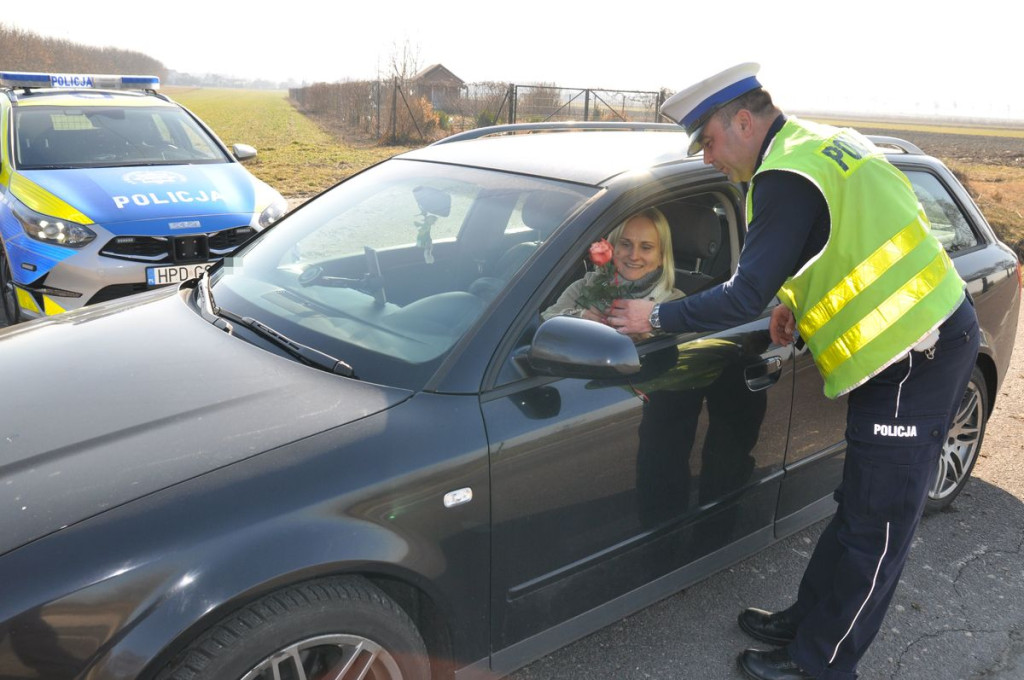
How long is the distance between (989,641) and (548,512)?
1766 millimetres

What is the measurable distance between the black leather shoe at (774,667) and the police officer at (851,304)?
92 mm

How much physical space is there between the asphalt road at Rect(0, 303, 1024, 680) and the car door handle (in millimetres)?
880

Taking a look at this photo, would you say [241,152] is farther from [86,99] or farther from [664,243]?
[664,243]

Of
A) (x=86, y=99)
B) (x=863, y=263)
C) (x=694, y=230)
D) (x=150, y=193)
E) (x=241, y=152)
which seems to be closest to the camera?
(x=863, y=263)

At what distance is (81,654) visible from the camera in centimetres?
143

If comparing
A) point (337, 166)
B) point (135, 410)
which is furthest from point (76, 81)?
point (337, 166)

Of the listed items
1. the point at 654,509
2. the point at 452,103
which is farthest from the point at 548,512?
the point at 452,103

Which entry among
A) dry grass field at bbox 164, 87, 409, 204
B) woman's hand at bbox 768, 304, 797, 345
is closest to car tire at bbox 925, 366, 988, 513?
woman's hand at bbox 768, 304, 797, 345

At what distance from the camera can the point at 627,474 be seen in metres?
2.21

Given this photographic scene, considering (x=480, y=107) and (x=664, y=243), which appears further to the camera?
(x=480, y=107)

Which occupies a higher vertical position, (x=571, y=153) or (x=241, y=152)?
(x=571, y=153)

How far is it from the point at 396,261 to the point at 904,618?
7.16ft

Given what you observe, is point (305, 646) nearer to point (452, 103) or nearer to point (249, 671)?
point (249, 671)

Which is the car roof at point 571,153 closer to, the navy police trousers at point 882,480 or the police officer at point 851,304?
the police officer at point 851,304
